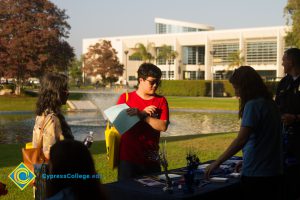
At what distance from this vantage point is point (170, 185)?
4105 mm

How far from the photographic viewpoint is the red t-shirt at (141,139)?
466cm

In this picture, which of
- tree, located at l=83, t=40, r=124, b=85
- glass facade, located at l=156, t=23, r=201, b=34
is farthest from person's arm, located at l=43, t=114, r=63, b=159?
glass facade, located at l=156, t=23, r=201, b=34

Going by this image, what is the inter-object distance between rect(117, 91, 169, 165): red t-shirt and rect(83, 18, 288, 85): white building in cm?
6429

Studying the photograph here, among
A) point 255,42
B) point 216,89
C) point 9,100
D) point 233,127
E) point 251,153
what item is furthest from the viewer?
point 255,42

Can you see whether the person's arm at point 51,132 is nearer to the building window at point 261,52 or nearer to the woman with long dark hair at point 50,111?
the woman with long dark hair at point 50,111

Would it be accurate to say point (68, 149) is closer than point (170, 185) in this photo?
Yes

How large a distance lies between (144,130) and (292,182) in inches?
73.6

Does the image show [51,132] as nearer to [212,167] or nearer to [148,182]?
[148,182]

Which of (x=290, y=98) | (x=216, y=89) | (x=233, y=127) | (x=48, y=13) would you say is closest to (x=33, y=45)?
(x=48, y=13)

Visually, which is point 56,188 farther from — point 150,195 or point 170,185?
point 170,185

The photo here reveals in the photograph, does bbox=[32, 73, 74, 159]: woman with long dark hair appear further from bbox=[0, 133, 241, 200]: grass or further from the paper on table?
bbox=[0, 133, 241, 200]: grass

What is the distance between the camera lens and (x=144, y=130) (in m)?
4.67

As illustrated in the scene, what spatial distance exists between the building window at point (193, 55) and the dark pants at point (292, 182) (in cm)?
8843

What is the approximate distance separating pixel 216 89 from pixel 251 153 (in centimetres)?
4667
